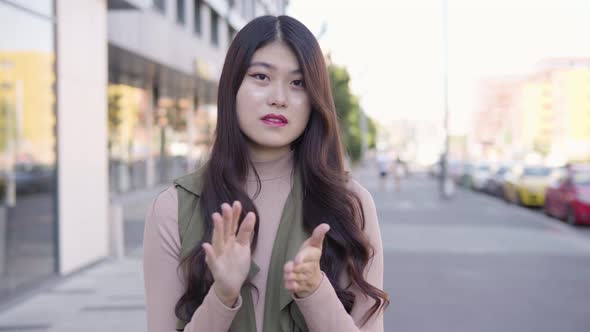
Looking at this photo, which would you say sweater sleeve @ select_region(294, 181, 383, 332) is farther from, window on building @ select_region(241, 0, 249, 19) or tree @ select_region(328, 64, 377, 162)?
window on building @ select_region(241, 0, 249, 19)

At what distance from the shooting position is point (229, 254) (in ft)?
4.85

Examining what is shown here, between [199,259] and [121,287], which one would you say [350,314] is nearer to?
[199,259]

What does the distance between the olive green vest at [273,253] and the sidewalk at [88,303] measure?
493 cm

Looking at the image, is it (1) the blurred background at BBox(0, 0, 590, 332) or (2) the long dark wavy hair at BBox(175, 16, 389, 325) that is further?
(1) the blurred background at BBox(0, 0, 590, 332)

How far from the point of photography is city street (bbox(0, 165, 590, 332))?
678 cm

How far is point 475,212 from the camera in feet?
66.5

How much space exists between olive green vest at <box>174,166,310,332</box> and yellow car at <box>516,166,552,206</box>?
21270mm

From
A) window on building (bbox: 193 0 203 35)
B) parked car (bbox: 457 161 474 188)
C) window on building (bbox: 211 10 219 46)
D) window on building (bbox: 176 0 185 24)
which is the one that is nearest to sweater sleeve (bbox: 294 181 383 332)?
window on building (bbox: 176 0 185 24)

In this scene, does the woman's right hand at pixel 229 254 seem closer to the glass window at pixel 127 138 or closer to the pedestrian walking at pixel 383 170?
the glass window at pixel 127 138

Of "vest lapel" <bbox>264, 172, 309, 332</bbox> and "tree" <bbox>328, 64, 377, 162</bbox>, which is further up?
"tree" <bbox>328, 64, 377, 162</bbox>

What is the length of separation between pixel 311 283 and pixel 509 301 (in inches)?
269

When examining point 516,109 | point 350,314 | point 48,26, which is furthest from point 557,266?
point 516,109

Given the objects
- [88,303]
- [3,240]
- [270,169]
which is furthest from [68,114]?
[270,169]

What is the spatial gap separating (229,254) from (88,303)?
257 inches
